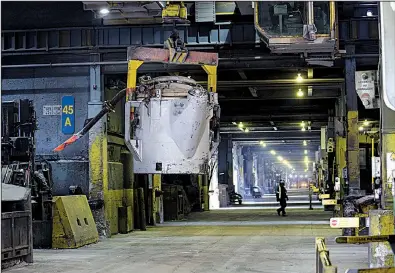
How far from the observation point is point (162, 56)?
14.8 m

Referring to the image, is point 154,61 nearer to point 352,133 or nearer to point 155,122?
point 155,122

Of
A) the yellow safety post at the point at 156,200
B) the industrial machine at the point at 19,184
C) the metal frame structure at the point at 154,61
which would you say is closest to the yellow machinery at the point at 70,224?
the industrial machine at the point at 19,184

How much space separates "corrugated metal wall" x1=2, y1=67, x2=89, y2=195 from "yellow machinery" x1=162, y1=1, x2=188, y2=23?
500 centimetres

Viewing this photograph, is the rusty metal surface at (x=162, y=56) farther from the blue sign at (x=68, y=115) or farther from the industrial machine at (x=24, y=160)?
the blue sign at (x=68, y=115)

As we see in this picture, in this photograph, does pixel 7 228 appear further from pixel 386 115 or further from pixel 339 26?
pixel 339 26

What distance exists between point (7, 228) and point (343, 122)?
1159 cm

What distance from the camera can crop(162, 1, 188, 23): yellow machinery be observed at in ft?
52.4

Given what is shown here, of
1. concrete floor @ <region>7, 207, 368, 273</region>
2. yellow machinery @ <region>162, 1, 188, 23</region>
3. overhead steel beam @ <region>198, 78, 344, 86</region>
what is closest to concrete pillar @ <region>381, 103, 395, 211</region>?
concrete floor @ <region>7, 207, 368, 273</region>

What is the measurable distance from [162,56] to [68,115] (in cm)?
626

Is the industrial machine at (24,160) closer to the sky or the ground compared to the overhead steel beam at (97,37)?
closer to the ground

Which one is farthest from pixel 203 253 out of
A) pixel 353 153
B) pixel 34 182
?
pixel 353 153

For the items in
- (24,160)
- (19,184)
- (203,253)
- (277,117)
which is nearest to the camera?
(203,253)

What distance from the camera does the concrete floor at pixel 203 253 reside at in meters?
12.5

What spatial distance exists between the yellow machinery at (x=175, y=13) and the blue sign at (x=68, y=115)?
5338 mm
